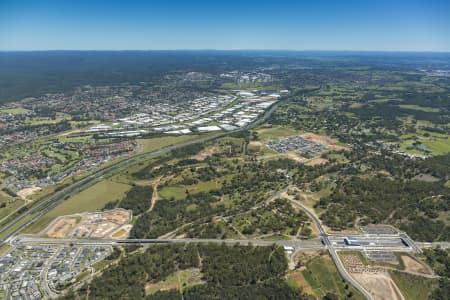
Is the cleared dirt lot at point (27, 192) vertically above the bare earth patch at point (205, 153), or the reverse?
the bare earth patch at point (205, 153)

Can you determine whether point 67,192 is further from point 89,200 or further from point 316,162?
point 316,162

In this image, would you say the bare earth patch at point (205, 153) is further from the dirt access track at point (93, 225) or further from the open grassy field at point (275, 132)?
the dirt access track at point (93, 225)

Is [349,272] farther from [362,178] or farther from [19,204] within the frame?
[19,204]

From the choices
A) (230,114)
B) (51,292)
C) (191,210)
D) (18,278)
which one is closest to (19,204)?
(18,278)

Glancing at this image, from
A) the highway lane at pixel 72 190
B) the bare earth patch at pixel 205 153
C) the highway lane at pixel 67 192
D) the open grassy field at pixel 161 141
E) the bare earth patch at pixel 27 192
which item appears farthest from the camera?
the open grassy field at pixel 161 141

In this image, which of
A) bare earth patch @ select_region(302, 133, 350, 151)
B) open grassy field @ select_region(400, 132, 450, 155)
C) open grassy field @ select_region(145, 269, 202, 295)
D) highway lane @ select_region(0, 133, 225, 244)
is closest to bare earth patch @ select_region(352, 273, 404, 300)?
open grassy field @ select_region(145, 269, 202, 295)

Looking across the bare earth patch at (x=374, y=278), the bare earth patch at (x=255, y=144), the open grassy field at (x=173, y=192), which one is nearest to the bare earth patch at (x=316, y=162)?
the bare earth patch at (x=255, y=144)
